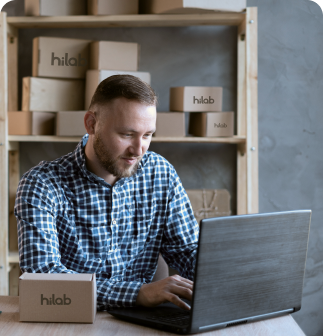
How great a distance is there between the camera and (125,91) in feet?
4.27

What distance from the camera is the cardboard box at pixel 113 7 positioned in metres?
2.03

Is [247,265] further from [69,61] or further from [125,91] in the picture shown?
[69,61]

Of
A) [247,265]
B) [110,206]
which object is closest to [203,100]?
[110,206]

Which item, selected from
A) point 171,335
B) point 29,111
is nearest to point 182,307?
point 171,335

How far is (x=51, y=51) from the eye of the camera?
2.05 m

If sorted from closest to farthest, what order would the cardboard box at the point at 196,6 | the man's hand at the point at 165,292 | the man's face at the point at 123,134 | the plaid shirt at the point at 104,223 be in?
1. the man's hand at the point at 165,292
2. the plaid shirt at the point at 104,223
3. the man's face at the point at 123,134
4. the cardboard box at the point at 196,6

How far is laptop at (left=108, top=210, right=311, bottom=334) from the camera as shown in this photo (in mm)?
830

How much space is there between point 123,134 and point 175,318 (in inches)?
23.8

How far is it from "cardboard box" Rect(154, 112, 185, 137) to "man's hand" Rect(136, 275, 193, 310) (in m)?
1.05

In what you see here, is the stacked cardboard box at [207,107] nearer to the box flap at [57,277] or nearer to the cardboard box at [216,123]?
the cardboard box at [216,123]

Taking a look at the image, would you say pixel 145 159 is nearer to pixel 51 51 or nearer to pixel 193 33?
pixel 51 51

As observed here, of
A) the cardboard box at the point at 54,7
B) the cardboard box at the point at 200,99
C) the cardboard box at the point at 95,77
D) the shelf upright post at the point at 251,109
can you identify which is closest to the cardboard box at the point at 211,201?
the shelf upright post at the point at 251,109

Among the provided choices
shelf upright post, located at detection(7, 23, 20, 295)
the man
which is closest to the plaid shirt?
the man

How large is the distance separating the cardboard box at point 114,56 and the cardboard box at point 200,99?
0.29 meters
